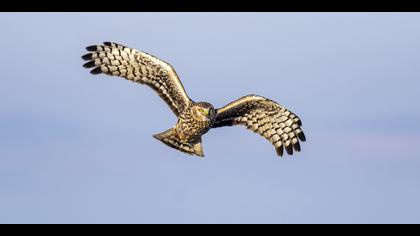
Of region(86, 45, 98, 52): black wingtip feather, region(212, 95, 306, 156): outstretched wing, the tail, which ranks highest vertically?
region(86, 45, 98, 52): black wingtip feather

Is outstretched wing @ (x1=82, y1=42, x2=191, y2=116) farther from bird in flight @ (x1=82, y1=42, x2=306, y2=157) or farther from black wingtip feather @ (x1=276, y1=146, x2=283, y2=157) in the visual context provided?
black wingtip feather @ (x1=276, y1=146, x2=283, y2=157)

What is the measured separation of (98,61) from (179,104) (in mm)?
2031

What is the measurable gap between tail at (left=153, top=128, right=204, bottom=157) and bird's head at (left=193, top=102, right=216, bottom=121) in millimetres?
917

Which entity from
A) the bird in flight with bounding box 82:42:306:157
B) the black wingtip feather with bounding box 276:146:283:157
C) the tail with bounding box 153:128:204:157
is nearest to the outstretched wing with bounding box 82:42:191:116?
the bird in flight with bounding box 82:42:306:157

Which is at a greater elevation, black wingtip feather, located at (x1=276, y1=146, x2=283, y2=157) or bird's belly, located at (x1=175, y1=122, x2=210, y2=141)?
black wingtip feather, located at (x1=276, y1=146, x2=283, y2=157)

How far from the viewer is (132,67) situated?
2648 centimetres

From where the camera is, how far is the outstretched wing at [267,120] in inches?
1059

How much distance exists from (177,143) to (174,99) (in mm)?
987

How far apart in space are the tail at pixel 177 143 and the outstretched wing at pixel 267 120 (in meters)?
0.71

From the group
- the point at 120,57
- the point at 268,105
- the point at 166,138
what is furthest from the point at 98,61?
the point at 268,105

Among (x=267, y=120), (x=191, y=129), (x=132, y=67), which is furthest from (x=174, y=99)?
(x=267, y=120)

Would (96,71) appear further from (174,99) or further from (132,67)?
(174,99)

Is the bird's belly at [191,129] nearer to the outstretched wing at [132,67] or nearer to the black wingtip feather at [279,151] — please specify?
the outstretched wing at [132,67]

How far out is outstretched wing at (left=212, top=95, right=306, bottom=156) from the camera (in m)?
26.9
